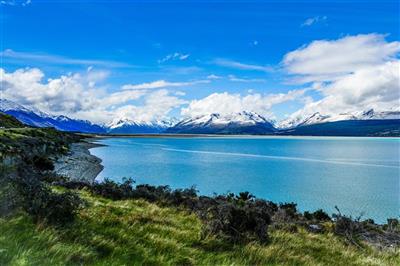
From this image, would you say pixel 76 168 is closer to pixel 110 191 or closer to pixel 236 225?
pixel 110 191

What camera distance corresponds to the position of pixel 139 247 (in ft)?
24.1

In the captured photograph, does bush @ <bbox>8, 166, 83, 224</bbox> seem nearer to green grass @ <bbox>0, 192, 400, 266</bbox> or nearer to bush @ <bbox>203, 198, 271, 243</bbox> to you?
green grass @ <bbox>0, 192, 400, 266</bbox>

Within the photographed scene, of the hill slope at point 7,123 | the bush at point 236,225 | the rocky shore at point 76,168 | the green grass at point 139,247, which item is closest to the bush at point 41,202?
the green grass at point 139,247

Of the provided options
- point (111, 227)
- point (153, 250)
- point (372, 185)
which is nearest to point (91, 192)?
point (111, 227)

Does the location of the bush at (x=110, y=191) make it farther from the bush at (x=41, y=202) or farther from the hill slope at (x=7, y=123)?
→ the hill slope at (x=7, y=123)

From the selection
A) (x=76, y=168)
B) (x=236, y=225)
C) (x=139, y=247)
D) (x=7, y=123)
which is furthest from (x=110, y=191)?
(x=7, y=123)

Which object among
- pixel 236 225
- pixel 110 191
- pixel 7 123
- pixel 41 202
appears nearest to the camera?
pixel 41 202

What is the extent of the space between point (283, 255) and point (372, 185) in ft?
181

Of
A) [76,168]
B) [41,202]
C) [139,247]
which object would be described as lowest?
[76,168]

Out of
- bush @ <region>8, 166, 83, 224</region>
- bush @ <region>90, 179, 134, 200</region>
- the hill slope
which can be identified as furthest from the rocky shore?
the hill slope

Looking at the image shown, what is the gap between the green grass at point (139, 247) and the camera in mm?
5898

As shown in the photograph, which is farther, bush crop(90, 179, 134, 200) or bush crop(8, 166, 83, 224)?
bush crop(90, 179, 134, 200)

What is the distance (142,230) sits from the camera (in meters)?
8.94

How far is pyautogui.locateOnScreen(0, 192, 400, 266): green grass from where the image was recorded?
590cm
